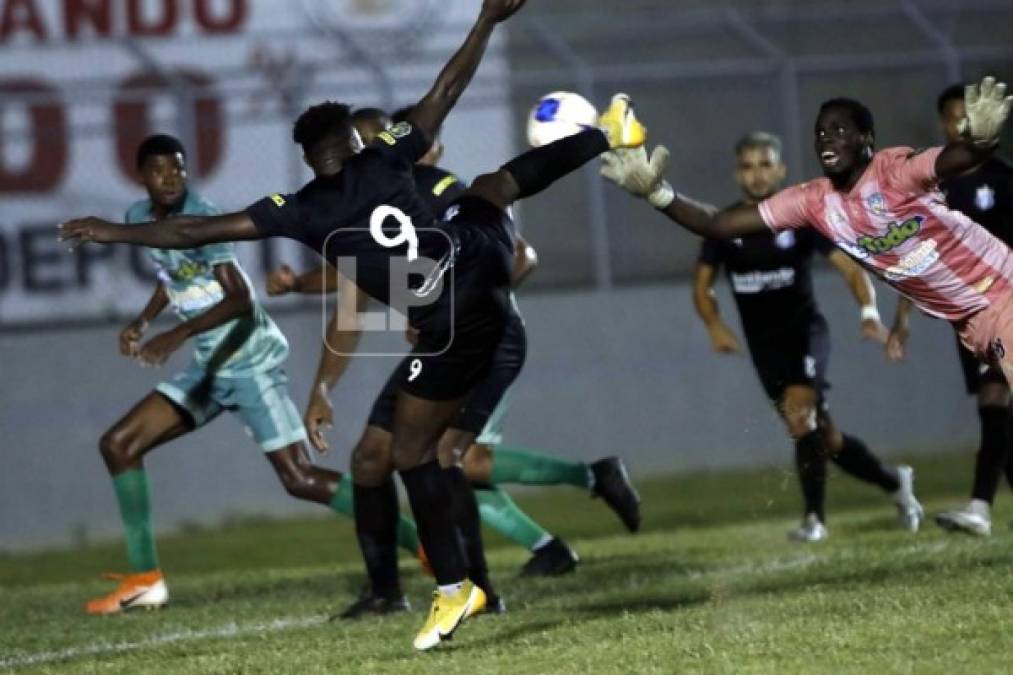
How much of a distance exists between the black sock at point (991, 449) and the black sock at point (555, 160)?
367 centimetres

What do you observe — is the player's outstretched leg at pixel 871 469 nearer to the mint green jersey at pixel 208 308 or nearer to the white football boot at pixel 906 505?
the white football boot at pixel 906 505

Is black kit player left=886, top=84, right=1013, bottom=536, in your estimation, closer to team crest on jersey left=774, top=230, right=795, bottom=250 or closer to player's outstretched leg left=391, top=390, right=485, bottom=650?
team crest on jersey left=774, top=230, right=795, bottom=250

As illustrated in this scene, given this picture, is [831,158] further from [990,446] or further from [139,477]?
[139,477]

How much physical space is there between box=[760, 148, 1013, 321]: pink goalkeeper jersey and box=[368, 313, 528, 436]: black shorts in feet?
4.72

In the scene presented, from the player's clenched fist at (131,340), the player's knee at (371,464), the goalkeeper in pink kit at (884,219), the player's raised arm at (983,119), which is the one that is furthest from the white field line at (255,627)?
the player's raised arm at (983,119)

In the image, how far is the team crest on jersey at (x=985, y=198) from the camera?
1038 cm

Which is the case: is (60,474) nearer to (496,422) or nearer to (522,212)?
(522,212)

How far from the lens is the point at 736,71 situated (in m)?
16.3

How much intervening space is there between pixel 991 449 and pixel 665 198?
3.34 meters

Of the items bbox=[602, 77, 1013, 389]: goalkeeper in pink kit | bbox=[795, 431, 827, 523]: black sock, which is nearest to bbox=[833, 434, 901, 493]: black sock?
bbox=[795, 431, 827, 523]: black sock

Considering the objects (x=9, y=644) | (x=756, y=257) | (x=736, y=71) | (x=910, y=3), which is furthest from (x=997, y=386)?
(x=910, y=3)

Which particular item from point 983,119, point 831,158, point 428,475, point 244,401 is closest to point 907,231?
point 831,158

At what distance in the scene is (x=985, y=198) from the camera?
10.4m

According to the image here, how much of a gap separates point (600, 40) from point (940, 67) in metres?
3.09
